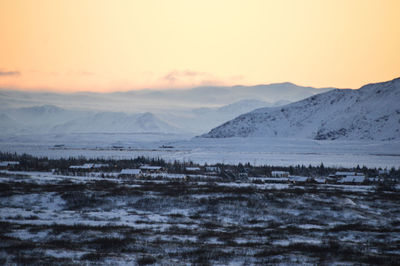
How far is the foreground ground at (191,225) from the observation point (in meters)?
25.9

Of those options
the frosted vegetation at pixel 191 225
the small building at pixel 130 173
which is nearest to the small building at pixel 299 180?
the frosted vegetation at pixel 191 225

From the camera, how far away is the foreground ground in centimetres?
2591

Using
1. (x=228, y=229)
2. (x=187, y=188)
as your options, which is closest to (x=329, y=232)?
(x=228, y=229)

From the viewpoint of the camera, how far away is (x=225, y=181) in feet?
250

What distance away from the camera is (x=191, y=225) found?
39.3 meters

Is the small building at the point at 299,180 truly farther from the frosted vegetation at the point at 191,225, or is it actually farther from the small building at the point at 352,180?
the frosted vegetation at the point at 191,225

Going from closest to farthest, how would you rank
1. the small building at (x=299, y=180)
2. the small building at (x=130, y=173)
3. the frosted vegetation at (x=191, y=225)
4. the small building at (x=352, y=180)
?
the frosted vegetation at (x=191, y=225), the small building at (x=352, y=180), the small building at (x=299, y=180), the small building at (x=130, y=173)

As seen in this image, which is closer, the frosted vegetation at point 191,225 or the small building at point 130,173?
the frosted vegetation at point 191,225

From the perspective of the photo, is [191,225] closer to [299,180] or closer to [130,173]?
[299,180]

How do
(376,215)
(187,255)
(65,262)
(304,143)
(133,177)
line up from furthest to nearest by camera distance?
(304,143)
(133,177)
(376,215)
(187,255)
(65,262)

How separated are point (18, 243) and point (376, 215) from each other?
36539mm

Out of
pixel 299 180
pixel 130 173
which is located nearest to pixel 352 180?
pixel 299 180

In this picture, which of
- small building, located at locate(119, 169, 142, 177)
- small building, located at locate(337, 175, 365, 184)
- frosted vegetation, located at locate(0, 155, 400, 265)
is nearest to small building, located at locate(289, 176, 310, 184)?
small building, located at locate(337, 175, 365, 184)

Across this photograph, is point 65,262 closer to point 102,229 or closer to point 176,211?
point 102,229
